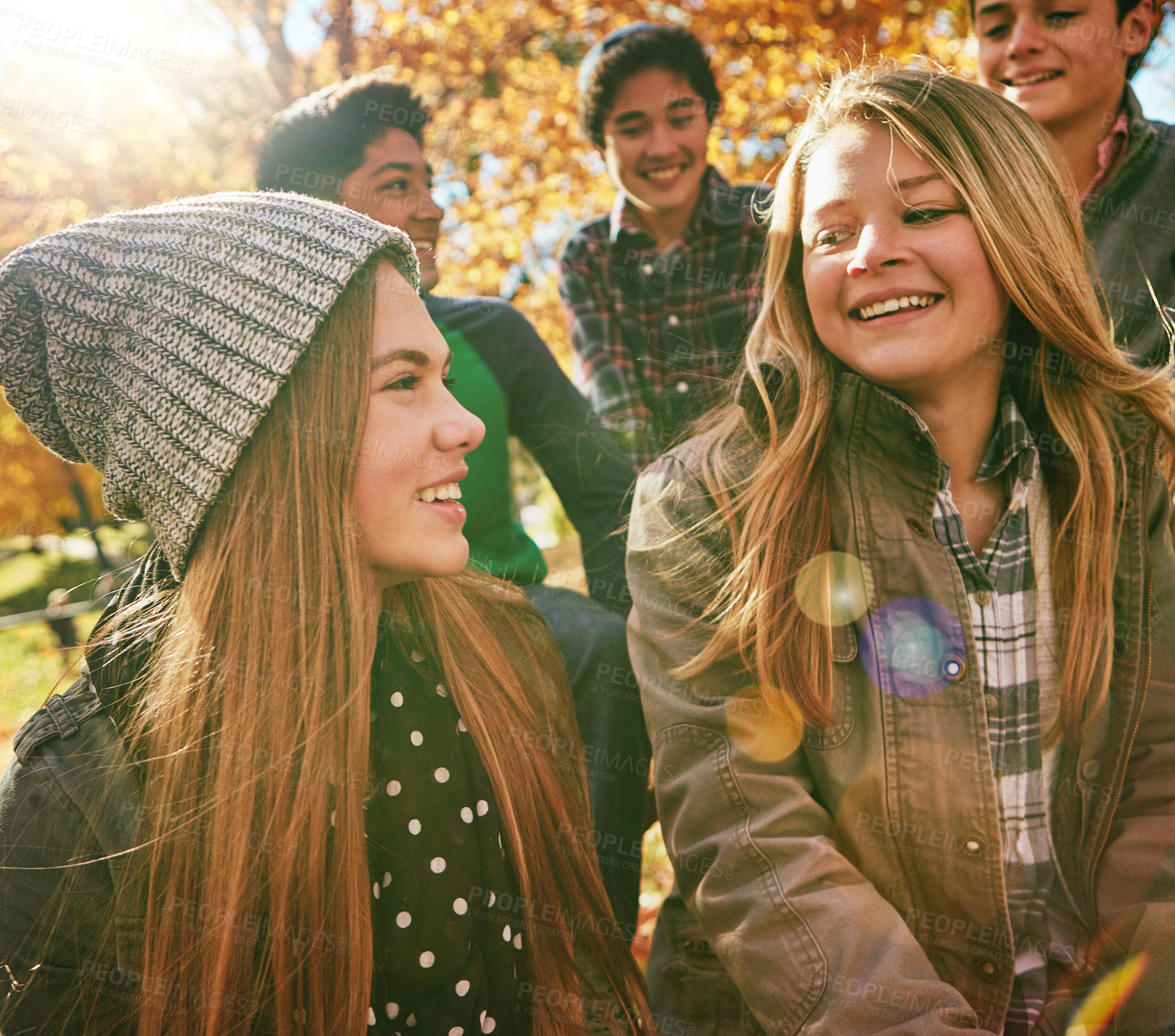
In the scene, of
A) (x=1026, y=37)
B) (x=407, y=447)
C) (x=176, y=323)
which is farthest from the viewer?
(x=1026, y=37)

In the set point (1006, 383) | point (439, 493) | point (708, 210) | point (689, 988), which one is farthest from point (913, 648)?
point (708, 210)

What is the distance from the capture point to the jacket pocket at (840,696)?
1928 millimetres

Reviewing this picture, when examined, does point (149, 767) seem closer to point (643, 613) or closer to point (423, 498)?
point (423, 498)

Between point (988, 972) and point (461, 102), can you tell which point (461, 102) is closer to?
point (461, 102)

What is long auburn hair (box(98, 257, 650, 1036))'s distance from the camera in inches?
63.1

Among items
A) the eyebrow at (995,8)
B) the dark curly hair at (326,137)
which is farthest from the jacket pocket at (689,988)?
the eyebrow at (995,8)

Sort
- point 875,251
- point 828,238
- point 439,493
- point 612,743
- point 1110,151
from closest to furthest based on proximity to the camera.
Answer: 1. point 439,493
2. point 875,251
3. point 828,238
4. point 612,743
5. point 1110,151

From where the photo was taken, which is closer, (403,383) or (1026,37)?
(403,383)

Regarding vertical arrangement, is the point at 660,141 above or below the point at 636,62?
below

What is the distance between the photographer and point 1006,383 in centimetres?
229

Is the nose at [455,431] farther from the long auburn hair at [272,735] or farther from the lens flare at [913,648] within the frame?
the lens flare at [913,648]

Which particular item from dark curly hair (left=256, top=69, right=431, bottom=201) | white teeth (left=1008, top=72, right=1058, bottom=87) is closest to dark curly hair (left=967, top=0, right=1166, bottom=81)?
white teeth (left=1008, top=72, right=1058, bottom=87)

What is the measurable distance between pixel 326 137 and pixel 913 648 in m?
2.82

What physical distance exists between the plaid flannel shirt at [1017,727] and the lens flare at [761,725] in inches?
18.1
